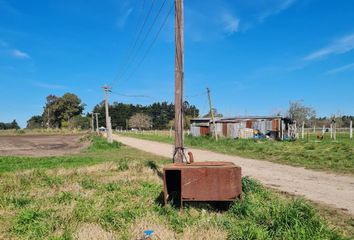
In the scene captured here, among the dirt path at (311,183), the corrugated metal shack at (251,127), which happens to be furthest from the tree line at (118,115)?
the dirt path at (311,183)

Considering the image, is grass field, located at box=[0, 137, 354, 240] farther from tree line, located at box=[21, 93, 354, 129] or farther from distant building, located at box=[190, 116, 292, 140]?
tree line, located at box=[21, 93, 354, 129]

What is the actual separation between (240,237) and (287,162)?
11.3m

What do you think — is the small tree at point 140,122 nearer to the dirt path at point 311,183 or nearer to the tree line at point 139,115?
the tree line at point 139,115

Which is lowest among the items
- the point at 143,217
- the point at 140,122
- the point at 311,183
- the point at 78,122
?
the point at 311,183

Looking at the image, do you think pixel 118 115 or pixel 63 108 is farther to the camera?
pixel 118 115

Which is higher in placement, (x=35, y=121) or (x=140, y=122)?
(x=35, y=121)

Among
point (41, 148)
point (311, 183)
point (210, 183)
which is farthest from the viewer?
point (41, 148)

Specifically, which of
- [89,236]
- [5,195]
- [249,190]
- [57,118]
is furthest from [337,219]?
[57,118]

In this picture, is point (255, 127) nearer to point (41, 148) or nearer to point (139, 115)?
point (41, 148)

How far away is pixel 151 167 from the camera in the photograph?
40.2 feet

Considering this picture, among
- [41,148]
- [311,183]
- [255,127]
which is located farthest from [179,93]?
[255,127]

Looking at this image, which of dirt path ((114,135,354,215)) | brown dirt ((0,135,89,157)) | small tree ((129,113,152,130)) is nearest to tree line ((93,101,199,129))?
small tree ((129,113,152,130))

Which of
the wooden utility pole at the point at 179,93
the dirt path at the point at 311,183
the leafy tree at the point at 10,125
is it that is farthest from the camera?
the leafy tree at the point at 10,125

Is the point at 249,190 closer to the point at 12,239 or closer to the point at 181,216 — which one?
the point at 181,216
